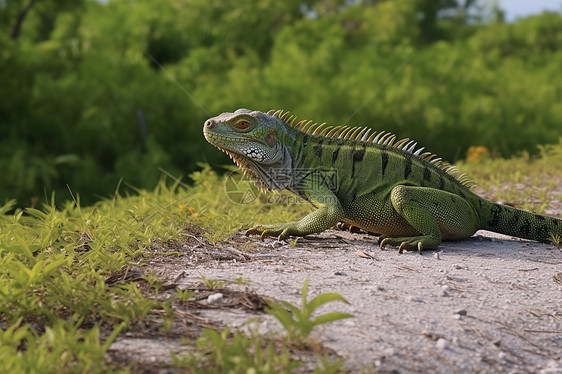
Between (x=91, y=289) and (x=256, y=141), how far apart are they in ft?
6.40

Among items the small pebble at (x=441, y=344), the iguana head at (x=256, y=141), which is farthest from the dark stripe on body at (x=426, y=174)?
the small pebble at (x=441, y=344)

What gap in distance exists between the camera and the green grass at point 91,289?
257 centimetres

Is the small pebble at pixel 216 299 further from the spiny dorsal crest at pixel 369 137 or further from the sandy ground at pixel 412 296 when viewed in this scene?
the spiny dorsal crest at pixel 369 137

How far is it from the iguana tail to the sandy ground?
0.15 m

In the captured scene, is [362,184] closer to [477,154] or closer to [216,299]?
[216,299]

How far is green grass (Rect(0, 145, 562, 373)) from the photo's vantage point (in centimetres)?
257

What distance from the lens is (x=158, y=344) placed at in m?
2.79

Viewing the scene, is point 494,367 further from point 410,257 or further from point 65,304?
point 65,304

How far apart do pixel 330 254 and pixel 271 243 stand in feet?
1.63

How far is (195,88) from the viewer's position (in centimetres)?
1708

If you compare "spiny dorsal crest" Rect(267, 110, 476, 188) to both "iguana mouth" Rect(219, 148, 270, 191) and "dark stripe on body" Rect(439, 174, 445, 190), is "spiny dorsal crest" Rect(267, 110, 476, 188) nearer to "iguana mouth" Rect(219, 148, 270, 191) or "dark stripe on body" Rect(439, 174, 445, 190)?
"dark stripe on body" Rect(439, 174, 445, 190)

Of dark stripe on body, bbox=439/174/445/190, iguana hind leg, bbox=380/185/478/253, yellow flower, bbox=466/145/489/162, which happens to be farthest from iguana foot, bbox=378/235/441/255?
yellow flower, bbox=466/145/489/162

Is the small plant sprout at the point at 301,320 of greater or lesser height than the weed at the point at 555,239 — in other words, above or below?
below

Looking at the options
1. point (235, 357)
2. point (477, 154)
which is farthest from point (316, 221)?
point (477, 154)
